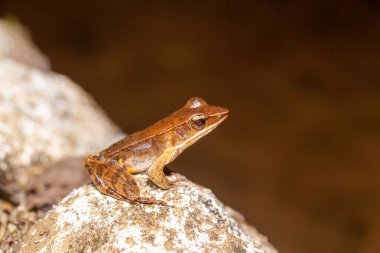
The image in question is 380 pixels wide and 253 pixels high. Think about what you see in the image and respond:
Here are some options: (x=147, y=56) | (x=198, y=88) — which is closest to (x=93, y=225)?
(x=198, y=88)

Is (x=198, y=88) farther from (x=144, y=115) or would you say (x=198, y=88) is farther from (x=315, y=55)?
(x=315, y=55)

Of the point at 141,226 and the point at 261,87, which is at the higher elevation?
the point at 141,226

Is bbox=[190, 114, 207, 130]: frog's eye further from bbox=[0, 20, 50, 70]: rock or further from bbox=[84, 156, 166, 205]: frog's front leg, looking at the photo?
bbox=[0, 20, 50, 70]: rock

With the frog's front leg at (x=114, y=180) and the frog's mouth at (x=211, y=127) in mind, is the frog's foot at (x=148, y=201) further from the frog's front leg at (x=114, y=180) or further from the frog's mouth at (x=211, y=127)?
the frog's mouth at (x=211, y=127)

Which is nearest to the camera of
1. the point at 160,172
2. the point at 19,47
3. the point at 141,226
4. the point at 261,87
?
the point at 141,226

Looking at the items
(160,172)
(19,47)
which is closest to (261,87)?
(19,47)

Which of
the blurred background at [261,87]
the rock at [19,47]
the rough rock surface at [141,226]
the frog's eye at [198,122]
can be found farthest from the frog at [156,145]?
the rock at [19,47]

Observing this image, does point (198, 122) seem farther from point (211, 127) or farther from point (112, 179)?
point (112, 179)
